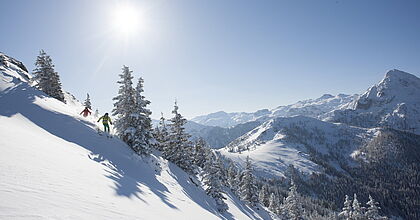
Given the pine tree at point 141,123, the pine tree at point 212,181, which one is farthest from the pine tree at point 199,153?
the pine tree at point 141,123

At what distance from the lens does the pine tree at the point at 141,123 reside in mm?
25728

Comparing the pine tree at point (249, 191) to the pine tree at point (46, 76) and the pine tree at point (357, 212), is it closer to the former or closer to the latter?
the pine tree at point (357, 212)

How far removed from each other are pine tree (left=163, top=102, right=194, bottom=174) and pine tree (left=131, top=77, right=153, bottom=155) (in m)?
8.23

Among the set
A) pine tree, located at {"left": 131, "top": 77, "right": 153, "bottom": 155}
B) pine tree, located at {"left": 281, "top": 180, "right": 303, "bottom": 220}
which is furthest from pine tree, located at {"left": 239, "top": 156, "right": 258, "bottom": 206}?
pine tree, located at {"left": 131, "top": 77, "right": 153, "bottom": 155}

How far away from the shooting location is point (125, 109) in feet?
87.8

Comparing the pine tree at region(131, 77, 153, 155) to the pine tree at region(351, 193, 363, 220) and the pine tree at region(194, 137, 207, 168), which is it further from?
the pine tree at region(351, 193, 363, 220)

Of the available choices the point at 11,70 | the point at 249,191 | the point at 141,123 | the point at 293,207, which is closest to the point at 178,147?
the point at 141,123

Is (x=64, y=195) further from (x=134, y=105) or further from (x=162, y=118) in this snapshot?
(x=162, y=118)

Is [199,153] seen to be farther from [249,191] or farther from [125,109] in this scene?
[125,109]

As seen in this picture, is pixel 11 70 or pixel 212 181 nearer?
pixel 212 181

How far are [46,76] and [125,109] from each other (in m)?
20.4

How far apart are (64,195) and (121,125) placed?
69.4ft

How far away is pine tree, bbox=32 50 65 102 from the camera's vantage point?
35906mm

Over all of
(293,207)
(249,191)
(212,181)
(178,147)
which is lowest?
(293,207)
